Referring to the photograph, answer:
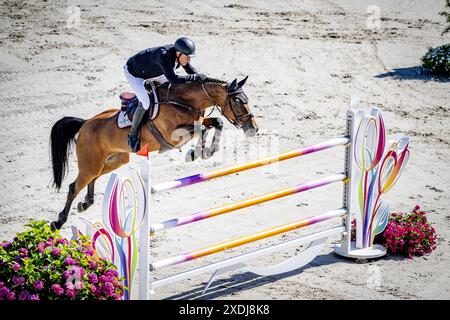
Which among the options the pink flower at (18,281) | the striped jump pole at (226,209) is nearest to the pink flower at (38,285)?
the pink flower at (18,281)

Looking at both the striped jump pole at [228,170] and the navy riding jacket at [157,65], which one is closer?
the striped jump pole at [228,170]

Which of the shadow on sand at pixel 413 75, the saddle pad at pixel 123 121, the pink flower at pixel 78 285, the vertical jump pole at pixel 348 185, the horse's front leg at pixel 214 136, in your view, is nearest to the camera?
the pink flower at pixel 78 285

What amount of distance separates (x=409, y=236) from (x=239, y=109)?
91.6 inches

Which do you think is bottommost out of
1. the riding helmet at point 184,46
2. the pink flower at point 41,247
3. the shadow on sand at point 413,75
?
the pink flower at point 41,247

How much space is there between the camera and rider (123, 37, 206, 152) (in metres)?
7.93

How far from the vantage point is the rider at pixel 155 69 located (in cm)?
793

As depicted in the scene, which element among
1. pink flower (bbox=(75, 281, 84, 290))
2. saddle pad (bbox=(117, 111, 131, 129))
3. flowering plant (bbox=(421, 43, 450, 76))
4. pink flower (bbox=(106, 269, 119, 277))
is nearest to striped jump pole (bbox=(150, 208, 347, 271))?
pink flower (bbox=(106, 269, 119, 277))

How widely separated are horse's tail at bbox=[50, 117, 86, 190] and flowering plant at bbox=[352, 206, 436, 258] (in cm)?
352

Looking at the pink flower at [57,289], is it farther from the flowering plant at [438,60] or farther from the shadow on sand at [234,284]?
the flowering plant at [438,60]

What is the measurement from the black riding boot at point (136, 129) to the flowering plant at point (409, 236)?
259 centimetres

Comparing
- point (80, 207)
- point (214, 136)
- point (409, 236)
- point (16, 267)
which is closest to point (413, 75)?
point (409, 236)

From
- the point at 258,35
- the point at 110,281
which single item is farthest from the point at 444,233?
the point at 258,35

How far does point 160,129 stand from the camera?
8562 millimetres

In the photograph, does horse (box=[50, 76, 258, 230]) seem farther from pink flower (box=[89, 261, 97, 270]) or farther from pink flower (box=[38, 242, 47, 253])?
pink flower (box=[38, 242, 47, 253])
